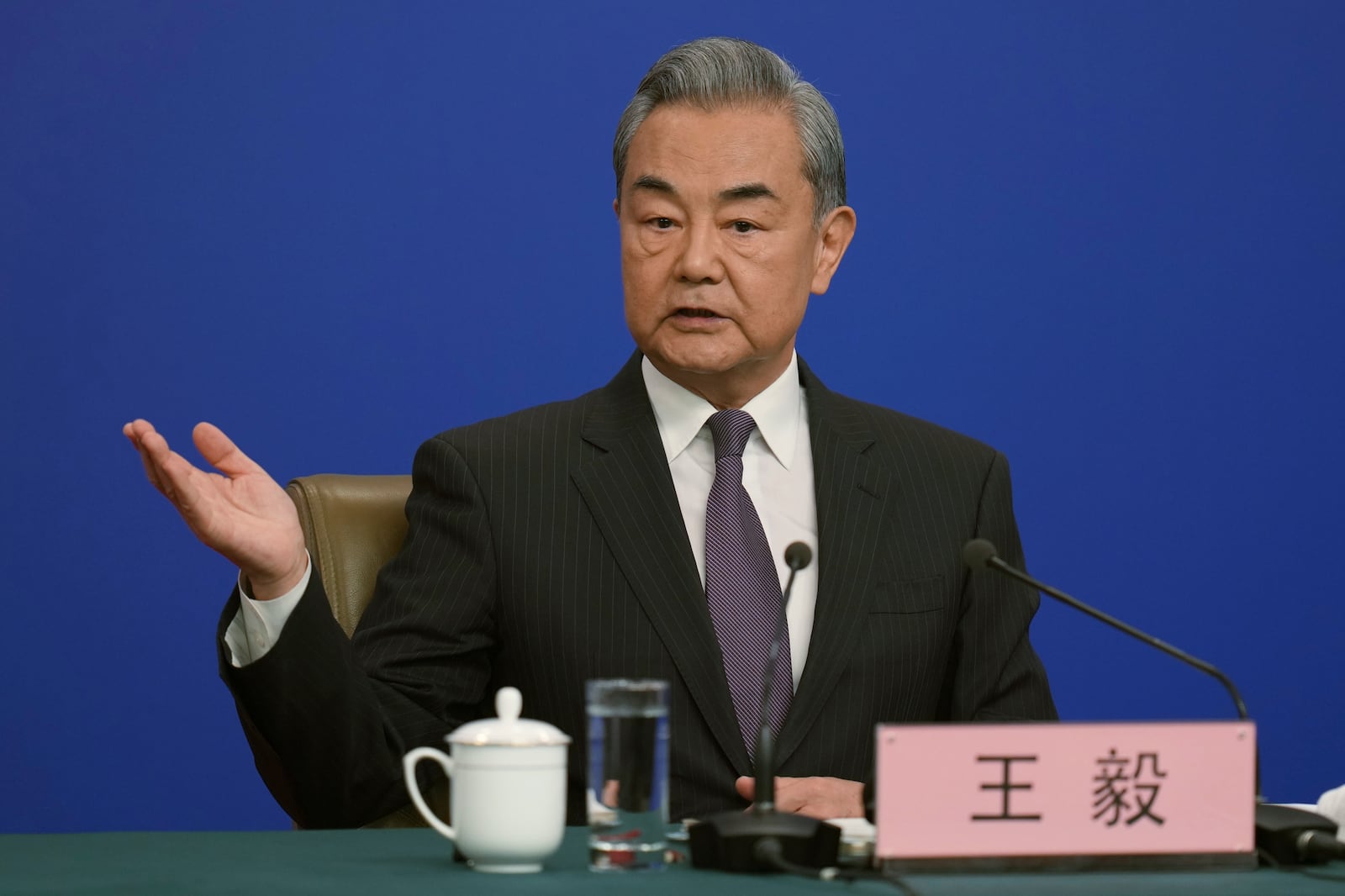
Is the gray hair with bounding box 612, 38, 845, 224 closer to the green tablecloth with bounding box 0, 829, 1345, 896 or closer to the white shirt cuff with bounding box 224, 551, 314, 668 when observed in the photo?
the white shirt cuff with bounding box 224, 551, 314, 668

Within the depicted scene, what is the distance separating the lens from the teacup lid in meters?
1.06

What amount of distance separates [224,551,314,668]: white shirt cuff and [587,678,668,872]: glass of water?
416 millimetres

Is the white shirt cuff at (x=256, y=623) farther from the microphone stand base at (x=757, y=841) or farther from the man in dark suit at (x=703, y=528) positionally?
the microphone stand base at (x=757, y=841)

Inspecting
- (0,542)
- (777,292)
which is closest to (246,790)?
(0,542)

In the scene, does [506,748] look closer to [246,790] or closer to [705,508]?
[705,508]

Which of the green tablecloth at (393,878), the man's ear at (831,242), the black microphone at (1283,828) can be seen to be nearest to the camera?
the green tablecloth at (393,878)

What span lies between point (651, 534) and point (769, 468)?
183 millimetres

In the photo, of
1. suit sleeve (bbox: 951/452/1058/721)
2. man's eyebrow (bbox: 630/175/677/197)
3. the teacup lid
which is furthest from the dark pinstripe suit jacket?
the teacup lid

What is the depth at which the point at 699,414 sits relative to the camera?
185cm

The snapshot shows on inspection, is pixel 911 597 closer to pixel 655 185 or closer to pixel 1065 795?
pixel 655 185

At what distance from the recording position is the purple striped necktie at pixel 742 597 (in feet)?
5.51

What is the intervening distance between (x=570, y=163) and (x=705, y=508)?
0.92 m

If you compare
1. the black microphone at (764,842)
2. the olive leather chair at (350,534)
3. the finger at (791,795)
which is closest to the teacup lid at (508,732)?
the black microphone at (764,842)

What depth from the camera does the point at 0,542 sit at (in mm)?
2352
